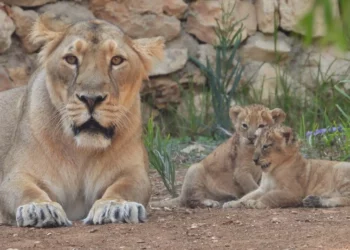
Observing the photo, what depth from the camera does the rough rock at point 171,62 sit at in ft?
25.0

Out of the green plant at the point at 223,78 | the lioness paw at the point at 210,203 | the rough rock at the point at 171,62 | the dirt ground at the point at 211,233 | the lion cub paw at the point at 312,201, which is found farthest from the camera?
the rough rock at the point at 171,62

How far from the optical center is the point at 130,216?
402 centimetres

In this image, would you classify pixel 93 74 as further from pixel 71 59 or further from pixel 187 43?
pixel 187 43

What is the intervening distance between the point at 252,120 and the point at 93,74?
1.33 meters

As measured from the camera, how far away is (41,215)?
12.9 feet

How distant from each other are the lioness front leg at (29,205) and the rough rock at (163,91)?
134 inches

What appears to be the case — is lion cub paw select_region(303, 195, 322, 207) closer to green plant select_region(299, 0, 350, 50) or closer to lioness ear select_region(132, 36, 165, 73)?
lioness ear select_region(132, 36, 165, 73)

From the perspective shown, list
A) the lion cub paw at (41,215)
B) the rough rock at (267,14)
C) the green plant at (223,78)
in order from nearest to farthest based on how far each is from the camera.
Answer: the lion cub paw at (41,215) → the green plant at (223,78) → the rough rock at (267,14)

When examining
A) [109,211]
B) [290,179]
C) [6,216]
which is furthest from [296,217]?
[6,216]

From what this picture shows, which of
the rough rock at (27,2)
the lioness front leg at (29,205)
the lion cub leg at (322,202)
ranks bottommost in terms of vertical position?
the lion cub leg at (322,202)

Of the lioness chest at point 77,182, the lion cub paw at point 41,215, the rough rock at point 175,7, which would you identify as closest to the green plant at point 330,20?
the lion cub paw at point 41,215

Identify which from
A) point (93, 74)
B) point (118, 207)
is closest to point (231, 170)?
point (118, 207)

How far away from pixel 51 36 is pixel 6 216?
991 millimetres

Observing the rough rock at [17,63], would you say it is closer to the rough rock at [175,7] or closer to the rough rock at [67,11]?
the rough rock at [67,11]
